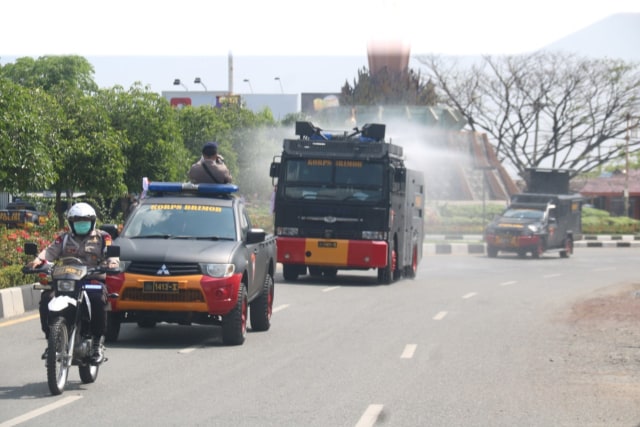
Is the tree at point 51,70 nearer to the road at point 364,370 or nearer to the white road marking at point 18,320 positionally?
the road at point 364,370

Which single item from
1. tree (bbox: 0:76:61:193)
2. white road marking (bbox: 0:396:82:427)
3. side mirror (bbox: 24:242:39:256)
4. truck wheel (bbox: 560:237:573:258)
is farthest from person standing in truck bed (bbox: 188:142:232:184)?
truck wheel (bbox: 560:237:573:258)

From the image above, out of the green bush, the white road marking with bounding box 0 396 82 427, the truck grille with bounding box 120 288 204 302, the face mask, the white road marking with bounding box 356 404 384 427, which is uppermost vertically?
the face mask

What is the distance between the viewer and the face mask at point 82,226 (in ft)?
36.4

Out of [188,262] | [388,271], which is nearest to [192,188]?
[188,262]

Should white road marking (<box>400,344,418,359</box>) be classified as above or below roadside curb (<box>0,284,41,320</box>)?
below

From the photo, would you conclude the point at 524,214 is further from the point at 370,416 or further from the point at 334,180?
the point at 370,416

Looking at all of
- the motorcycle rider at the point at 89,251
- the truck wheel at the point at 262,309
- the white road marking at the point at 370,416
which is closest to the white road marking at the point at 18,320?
the truck wheel at the point at 262,309

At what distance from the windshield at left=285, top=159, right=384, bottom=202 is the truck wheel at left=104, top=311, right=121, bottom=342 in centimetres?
1155

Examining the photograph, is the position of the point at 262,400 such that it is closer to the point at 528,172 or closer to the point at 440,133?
the point at 528,172

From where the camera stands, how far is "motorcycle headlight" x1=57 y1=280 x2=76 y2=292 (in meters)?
10.6

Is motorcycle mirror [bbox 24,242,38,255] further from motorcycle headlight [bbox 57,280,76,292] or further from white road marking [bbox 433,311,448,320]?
white road marking [bbox 433,311,448,320]

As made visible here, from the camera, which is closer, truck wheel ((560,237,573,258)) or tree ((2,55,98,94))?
truck wheel ((560,237,573,258))

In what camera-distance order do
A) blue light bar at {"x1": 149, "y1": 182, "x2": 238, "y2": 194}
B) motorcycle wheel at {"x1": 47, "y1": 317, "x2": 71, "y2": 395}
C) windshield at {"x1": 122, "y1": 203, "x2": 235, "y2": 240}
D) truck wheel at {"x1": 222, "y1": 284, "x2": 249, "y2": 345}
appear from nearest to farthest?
motorcycle wheel at {"x1": 47, "y1": 317, "x2": 71, "y2": 395}
truck wheel at {"x1": 222, "y1": 284, "x2": 249, "y2": 345}
windshield at {"x1": 122, "y1": 203, "x2": 235, "y2": 240}
blue light bar at {"x1": 149, "y1": 182, "x2": 238, "y2": 194}

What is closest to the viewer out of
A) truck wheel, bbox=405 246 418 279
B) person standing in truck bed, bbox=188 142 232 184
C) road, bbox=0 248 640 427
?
road, bbox=0 248 640 427
